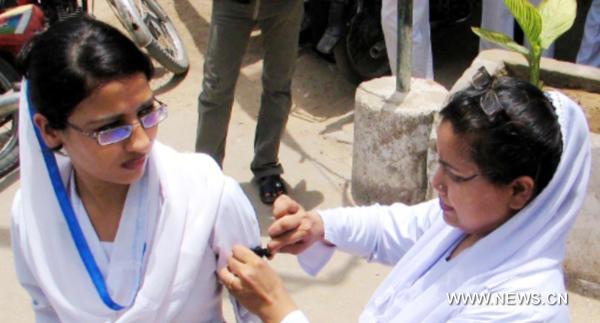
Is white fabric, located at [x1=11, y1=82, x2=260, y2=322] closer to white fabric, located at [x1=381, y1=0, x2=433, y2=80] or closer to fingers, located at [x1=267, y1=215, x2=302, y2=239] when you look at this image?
fingers, located at [x1=267, y1=215, x2=302, y2=239]

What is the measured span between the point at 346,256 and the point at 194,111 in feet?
6.36

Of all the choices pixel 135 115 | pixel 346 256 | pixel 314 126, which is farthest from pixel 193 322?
pixel 314 126

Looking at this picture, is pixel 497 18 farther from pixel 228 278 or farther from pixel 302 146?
pixel 228 278

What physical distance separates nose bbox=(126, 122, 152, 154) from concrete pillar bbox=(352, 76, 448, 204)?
2254mm

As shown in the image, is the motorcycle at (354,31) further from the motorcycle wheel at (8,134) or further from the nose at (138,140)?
the nose at (138,140)

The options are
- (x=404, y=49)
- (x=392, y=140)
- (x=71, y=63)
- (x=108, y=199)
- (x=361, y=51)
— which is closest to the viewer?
(x=71, y=63)

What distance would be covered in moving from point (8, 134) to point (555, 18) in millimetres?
3161

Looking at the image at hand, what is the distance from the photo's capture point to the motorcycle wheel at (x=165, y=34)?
582cm

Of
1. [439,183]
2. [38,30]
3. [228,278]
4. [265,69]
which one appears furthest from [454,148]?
[38,30]

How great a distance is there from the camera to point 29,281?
202 cm

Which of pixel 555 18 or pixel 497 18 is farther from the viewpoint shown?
pixel 497 18

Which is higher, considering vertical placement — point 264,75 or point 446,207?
point 446,207

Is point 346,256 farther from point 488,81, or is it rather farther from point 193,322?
point 488,81

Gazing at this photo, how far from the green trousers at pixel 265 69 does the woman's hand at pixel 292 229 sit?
6.11 ft
